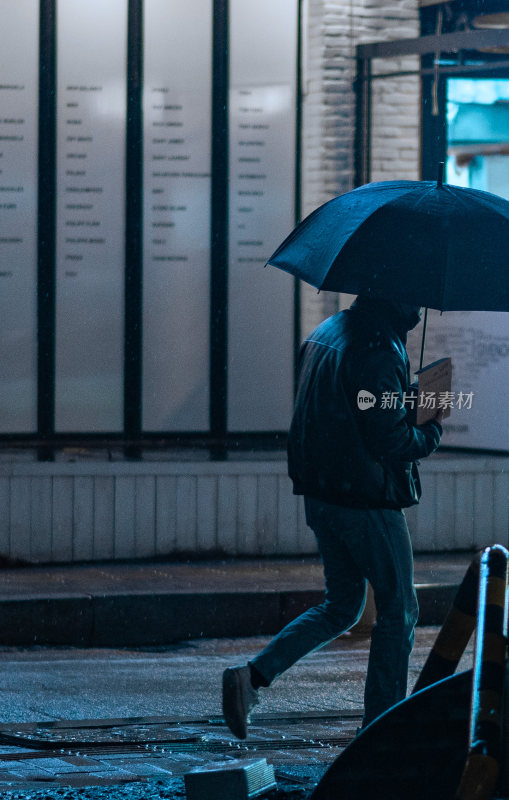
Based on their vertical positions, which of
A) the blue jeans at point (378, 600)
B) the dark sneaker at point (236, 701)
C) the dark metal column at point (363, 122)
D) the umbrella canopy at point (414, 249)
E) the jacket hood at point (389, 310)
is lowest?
the dark sneaker at point (236, 701)

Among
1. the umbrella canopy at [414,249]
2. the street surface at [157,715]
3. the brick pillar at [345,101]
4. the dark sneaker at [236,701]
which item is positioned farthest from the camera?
the brick pillar at [345,101]

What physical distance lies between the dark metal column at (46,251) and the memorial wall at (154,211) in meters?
0.03

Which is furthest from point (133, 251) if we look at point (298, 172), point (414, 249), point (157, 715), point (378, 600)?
point (378, 600)

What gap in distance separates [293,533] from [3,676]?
3.69m

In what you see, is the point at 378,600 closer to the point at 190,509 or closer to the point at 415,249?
the point at 415,249

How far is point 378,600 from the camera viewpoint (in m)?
5.23

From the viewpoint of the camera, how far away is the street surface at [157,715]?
4.96 m

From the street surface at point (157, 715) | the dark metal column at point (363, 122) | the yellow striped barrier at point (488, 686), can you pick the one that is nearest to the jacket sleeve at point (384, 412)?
the street surface at point (157, 715)

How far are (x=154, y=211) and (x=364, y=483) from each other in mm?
6548

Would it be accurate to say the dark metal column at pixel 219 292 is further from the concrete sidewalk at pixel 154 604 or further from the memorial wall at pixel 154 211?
the concrete sidewalk at pixel 154 604

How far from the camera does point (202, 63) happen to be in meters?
11.4

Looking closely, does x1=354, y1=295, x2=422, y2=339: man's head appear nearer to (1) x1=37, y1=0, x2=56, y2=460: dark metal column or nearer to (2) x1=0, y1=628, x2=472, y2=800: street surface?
(2) x1=0, y1=628, x2=472, y2=800: street surface

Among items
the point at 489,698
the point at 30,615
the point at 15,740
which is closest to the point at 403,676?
the point at 15,740

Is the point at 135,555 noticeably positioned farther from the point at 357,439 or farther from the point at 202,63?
the point at 357,439
